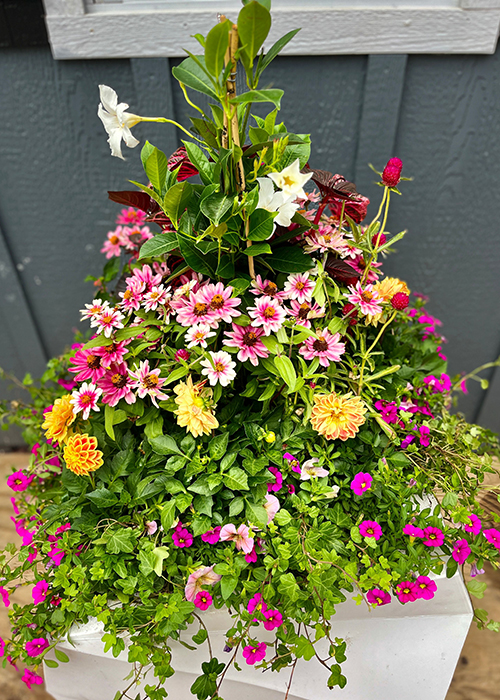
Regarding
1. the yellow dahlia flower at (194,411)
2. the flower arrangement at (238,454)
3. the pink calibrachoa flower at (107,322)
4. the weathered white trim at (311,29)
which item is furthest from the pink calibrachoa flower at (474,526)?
the weathered white trim at (311,29)

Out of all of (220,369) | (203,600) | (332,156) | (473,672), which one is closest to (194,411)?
(220,369)

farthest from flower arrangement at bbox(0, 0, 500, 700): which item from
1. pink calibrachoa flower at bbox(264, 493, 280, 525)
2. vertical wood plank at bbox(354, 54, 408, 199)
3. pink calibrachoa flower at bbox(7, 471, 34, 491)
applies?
vertical wood plank at bbox(354, 54, 408, 199)

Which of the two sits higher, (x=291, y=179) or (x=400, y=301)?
(x=291, y=179)

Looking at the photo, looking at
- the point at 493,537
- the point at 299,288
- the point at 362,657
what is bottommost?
the point at 362,657

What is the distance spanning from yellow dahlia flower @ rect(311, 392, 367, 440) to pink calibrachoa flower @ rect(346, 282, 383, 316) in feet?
0.52

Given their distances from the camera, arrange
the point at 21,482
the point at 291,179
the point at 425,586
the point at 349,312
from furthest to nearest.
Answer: the point at 21,482
the point at 349,312
the point at 425,586
the point at 291,179

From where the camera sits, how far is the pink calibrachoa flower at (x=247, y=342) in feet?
2.44

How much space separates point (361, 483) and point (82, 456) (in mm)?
481

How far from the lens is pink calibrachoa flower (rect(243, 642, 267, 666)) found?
691 millimetres

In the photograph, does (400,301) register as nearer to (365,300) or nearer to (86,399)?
(365,300)

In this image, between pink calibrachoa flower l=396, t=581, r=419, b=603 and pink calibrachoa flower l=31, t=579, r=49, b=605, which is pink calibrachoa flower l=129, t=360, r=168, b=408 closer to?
pink calibrachoa flower l=31, t=579, r=49, b=605

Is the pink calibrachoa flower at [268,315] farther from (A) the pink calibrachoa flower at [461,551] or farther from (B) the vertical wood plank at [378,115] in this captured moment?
(B) the vertical wood plank at [378,115]

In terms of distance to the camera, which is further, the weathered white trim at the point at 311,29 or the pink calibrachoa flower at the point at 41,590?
the weathered white trim at the point at 311,29

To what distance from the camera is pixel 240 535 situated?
2.40 feet
